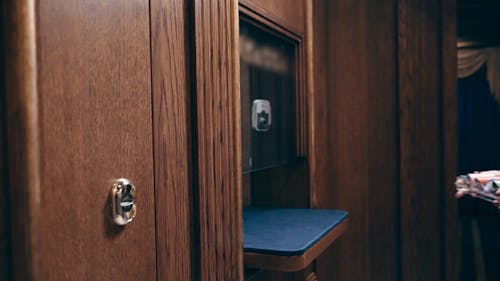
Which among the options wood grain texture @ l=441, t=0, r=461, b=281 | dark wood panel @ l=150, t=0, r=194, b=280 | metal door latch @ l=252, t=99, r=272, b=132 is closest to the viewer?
dark wood panel @ l=150, t=0, r=194, b=280

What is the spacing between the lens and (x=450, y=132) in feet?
7.99

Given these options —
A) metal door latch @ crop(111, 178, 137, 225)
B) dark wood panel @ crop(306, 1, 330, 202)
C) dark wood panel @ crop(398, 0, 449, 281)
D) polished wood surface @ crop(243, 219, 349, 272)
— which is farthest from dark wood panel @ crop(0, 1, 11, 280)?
dark wood panel @ crop(398, 0, 449, 281)

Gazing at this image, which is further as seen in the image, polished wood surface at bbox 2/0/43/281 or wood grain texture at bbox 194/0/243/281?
wood grain texture at bbox 194/0/243/281

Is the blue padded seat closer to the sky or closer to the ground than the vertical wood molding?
closer to the ground

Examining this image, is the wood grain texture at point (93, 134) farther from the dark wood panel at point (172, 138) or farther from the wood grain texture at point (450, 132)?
the wood grain texture at point (450, 132)

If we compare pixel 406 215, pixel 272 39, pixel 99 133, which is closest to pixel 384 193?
pixel 406 215

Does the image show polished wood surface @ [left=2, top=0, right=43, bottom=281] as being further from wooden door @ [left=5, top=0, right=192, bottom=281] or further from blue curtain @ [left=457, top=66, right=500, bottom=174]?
blue curtain @ [left=457, top=66, right=500, bottom=174]

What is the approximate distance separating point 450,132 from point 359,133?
0.49 meters

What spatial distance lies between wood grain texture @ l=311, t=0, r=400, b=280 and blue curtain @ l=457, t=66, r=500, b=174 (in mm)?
6359

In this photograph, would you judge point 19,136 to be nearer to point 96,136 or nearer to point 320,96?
point 96,136

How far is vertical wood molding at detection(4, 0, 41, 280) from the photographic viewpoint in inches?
25.1

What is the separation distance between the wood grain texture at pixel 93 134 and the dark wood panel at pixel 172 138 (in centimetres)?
3

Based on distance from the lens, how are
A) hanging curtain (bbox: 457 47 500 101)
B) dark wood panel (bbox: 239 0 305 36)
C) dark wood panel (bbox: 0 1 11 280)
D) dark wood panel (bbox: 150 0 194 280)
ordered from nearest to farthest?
dark wood panel (bbox: 0 1 11 280), dark wood panel (bbox: 150 0 194 280), dark wood panel (bbox: 239 0 305 36), hanging curtain (bbox: 457 47 500 101)

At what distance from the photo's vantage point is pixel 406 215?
2.48 meters
